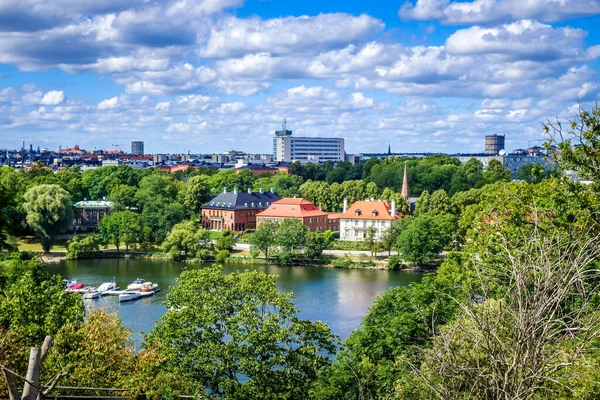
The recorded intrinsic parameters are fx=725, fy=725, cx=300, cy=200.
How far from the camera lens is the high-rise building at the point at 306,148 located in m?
149

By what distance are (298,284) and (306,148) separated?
114859 mm

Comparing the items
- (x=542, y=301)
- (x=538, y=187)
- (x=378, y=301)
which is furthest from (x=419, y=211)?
(x=542, y=301)

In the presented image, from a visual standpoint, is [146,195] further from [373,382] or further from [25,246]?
[373,382]

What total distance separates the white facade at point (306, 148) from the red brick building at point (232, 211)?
289 feet

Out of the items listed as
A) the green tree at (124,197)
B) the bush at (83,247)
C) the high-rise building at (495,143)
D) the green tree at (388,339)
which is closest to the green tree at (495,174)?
the green tree at (124,197)

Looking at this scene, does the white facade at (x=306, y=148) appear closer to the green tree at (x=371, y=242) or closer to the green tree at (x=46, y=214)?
the green tree at (x=371, y=242)

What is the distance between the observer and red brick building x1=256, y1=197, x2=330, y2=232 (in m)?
53.8

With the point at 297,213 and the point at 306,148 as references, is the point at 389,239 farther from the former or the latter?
the point at 306,148

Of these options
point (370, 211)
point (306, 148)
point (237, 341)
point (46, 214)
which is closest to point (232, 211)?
point (370, 211)

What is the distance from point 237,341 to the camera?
1302 cm

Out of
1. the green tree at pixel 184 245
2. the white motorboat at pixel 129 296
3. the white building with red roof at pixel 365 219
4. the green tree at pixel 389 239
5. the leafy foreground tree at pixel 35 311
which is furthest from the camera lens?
the white building with red roof at pixel 365 219

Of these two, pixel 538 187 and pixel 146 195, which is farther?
pixel 146 195

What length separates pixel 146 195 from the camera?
5591cm

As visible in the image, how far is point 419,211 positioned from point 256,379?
41690 mm
